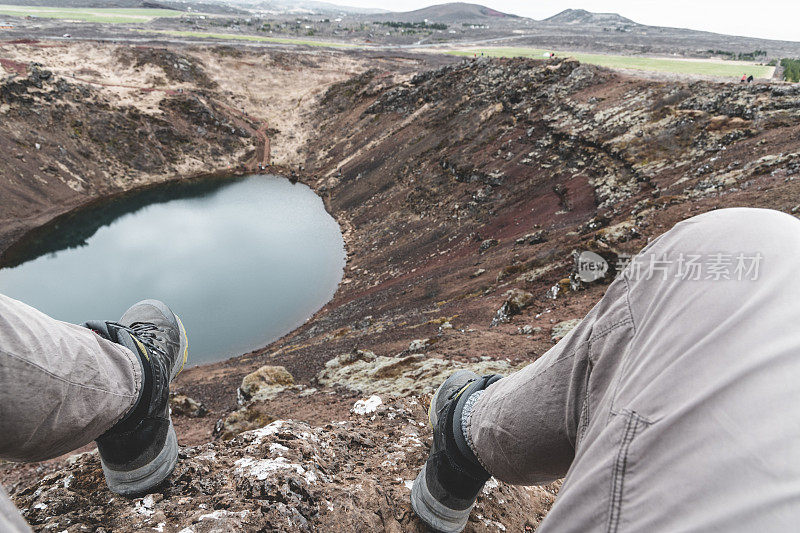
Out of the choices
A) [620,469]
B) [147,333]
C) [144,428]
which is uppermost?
[620,469]

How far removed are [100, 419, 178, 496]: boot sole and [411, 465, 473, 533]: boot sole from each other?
1.72 m

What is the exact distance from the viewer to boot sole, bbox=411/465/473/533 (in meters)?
2.32

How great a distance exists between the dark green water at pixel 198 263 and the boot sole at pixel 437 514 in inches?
609

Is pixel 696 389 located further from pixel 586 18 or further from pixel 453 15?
pixel 586 18

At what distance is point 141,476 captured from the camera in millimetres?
2369

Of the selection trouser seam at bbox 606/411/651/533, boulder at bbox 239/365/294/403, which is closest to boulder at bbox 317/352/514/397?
boulder at bbox 239/365/294/403

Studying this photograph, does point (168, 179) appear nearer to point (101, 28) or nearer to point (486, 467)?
point (486, 467)

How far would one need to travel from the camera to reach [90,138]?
99.8 feet

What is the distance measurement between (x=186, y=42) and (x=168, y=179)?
32942mm

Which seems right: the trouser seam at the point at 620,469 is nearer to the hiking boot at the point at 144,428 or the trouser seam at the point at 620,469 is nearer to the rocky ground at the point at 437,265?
the rocky ground at the point at 437,265

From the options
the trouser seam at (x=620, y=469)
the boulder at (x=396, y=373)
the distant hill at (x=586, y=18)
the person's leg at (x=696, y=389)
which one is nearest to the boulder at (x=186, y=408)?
the boulder at (x=396, y=373)

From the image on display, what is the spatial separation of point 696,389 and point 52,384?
2279 mm

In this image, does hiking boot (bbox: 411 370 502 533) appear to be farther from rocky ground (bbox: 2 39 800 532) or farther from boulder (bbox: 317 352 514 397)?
boulder (bbox: 317 352 514 397)

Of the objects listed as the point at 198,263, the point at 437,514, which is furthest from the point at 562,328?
the point at 198,263
